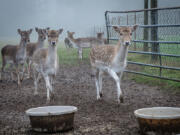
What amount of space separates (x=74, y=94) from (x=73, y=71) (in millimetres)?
4560

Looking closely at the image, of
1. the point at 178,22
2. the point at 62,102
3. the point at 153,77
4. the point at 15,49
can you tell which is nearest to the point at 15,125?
the point at 62,102

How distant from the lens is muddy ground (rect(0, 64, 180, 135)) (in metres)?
5.48

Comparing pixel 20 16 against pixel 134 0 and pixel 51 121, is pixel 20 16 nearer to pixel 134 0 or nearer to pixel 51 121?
pixel 134 0

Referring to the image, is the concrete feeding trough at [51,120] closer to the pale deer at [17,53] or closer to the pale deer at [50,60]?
the pale deer at [50,60]

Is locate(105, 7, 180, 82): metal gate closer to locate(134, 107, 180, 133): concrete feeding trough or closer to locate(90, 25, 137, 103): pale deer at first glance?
locate(90, 25, 137, 103): pale deer

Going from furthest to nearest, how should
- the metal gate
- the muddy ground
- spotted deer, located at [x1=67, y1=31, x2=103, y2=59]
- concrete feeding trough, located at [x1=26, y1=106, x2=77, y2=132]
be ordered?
spotted deer, located at [x1=67, y1=31, x2=103, y2=59]
the metal gate
the muddy ground
concrete feeding trough, located at [x1=26, y1=106, x2=77, y2=132]

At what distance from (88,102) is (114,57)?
1.00m

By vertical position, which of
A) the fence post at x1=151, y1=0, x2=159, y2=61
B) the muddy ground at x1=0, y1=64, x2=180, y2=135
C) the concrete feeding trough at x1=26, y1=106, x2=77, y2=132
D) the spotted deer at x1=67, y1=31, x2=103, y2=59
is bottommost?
the muddy ground at x1=0, y1=64, x2=180, y2=135

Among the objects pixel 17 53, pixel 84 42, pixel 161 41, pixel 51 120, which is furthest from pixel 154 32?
pixel 84 42

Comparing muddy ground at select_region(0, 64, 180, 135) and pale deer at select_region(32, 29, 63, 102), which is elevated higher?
pale deer at select_region(32, 29, 63, 102)

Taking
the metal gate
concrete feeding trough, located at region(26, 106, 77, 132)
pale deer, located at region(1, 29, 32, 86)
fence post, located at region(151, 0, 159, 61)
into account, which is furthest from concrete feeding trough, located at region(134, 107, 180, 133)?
pale deer, located at region(1, 29, 32, 86)

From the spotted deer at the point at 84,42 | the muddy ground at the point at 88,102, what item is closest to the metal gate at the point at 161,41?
the muddy ground at the point at 88,102

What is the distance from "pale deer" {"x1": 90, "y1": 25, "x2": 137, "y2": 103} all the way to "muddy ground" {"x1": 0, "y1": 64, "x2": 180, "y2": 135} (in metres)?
0.46

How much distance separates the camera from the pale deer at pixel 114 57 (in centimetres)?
718
